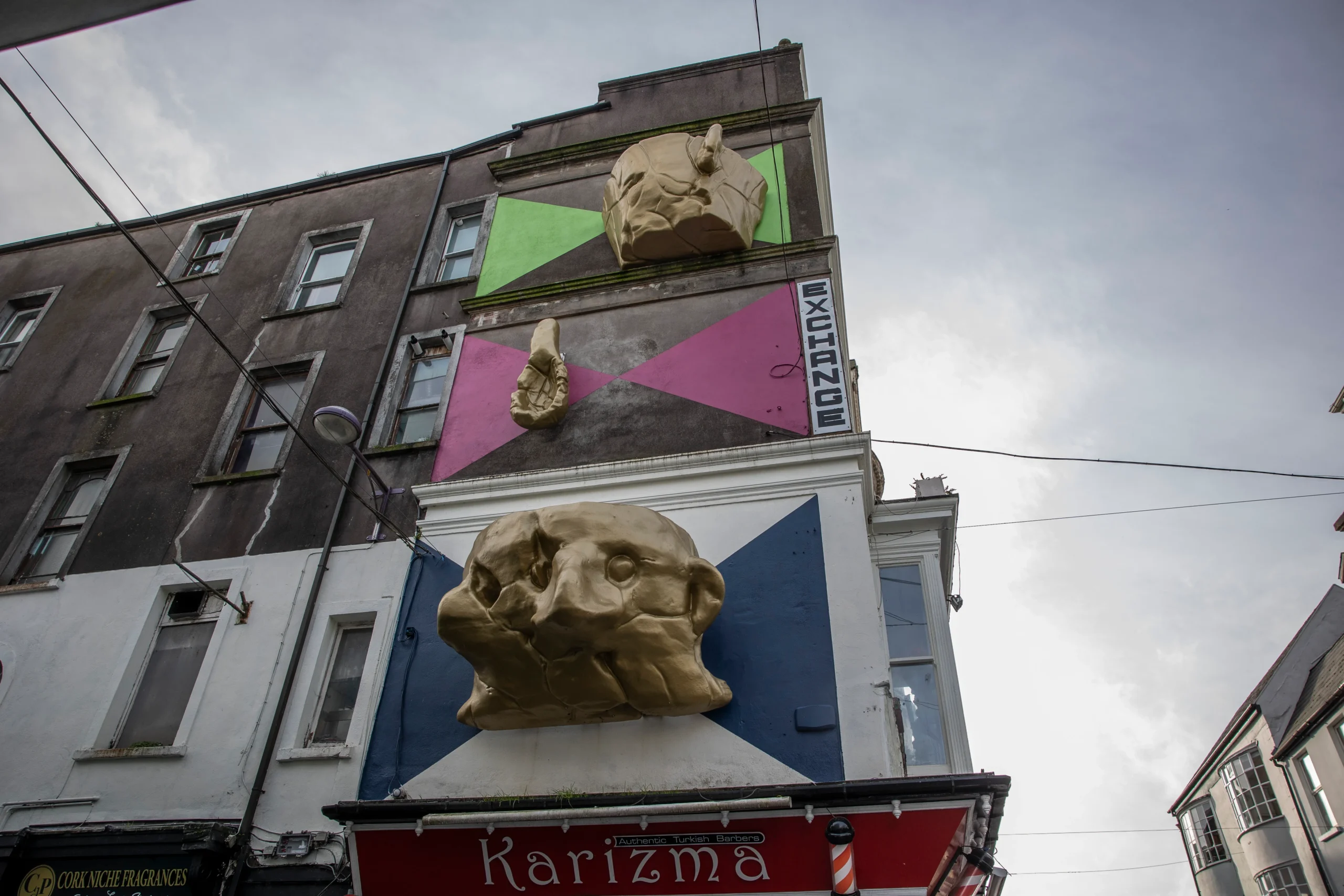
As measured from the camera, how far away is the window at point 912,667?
7.43 metres

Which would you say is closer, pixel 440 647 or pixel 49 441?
pixel 440 647

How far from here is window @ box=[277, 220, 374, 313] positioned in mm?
12914

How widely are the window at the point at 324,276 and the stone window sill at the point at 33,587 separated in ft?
16.7

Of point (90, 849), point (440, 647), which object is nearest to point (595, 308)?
point (440, 647)

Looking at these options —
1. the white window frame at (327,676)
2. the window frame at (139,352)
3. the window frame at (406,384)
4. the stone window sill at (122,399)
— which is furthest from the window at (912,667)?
the window frame at (139,352)

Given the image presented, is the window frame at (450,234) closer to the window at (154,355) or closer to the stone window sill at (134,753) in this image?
the window at (154,355)

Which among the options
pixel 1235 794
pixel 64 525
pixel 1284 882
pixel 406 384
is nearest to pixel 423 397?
pixel 406 384

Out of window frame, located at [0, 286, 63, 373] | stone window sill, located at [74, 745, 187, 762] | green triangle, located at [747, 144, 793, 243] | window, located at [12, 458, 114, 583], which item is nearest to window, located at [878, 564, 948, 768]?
green triangle, located at [747, 144, 793, 243]

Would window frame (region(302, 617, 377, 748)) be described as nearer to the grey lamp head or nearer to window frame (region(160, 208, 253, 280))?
the grey lamp head

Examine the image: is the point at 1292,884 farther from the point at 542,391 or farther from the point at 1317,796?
the point at 542,391

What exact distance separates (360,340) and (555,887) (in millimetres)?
8310

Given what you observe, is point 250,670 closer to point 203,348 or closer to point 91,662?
point 91,662

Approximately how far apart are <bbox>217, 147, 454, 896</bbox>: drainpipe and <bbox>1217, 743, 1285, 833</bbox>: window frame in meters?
22.7

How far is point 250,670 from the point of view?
339 inches
